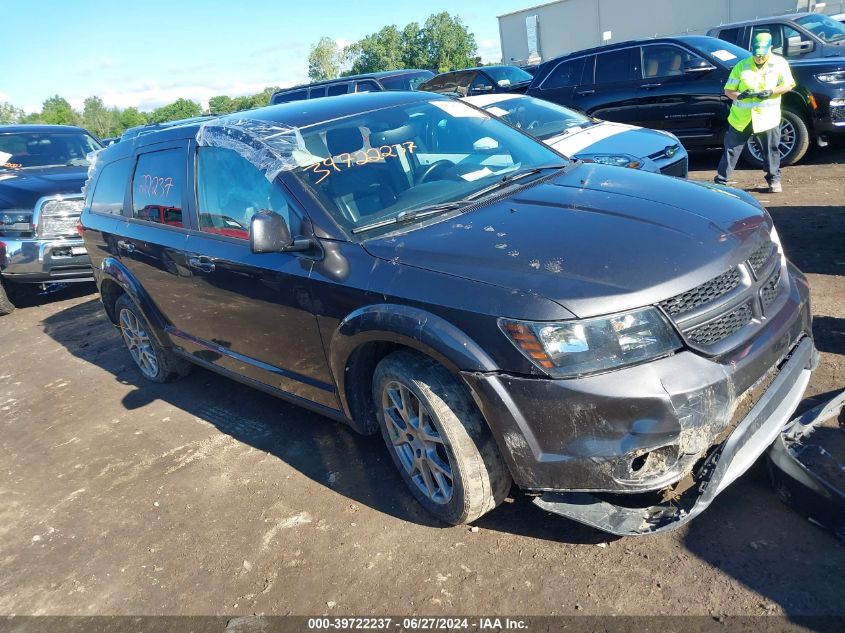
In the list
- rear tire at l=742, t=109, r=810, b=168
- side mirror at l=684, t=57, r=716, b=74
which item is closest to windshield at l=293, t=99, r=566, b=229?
rear tire at l=742, t=109, r=810, b=168

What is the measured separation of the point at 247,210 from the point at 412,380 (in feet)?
4.79

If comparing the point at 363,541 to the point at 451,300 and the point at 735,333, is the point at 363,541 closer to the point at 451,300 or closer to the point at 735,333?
the point at 451,300

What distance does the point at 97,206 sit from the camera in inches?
212

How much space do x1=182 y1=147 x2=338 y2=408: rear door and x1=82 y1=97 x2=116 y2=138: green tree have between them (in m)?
72.9

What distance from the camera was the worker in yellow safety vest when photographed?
7.50 metres

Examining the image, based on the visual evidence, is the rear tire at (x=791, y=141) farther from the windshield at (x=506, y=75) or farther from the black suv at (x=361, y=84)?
the black suv at (x=361, y=84)

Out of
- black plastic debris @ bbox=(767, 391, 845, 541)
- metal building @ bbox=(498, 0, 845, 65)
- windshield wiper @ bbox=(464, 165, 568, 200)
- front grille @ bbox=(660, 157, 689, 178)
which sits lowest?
black plastic debris @ bbox=(767, 391, 845, 541)

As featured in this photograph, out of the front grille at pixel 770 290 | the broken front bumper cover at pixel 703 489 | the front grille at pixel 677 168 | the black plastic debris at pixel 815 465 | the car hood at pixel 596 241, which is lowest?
the black plastic debris at pixel 815 465

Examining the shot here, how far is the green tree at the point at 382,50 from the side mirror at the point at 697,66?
7524 centimetres

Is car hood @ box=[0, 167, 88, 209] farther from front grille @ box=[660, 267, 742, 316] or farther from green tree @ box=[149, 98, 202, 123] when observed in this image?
green tree @ box=[149, 98, 202, 123]

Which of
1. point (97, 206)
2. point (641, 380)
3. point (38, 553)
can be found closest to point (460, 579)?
point (641, 380)

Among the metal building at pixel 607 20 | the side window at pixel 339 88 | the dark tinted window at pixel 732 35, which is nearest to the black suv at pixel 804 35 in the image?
the dark tinted window at pixel 732 35

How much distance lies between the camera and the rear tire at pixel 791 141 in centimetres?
876

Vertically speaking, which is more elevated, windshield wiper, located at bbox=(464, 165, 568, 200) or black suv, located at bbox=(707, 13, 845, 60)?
black suv, located at bbox=(707, 13, 845, 60)
